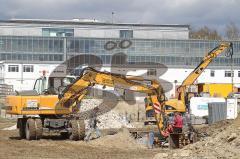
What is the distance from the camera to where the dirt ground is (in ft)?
65.2

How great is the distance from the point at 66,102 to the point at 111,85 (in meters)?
2.29

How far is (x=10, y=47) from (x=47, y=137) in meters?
65.3

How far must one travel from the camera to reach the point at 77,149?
22.1m

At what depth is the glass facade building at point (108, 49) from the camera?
9119 centimetres

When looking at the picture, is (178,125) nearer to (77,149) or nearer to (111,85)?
(111,85)

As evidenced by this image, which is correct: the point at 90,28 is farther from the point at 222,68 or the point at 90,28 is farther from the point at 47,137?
the point at 47,137

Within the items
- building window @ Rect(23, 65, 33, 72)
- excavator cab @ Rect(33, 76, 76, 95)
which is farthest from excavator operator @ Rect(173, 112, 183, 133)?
building window @ Rect(23, 65, 33, 72)

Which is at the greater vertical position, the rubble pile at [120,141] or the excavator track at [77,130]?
the excavator track at [77,130]

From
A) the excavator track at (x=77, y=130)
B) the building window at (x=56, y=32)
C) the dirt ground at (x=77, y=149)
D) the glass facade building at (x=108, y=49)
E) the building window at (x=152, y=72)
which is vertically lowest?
the dirt ground at (x=77, y=149)

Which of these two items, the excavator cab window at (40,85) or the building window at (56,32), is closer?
the excavator cab window at (40,85)

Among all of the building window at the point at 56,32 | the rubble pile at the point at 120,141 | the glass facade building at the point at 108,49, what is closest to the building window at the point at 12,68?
the glass facade building at the point at 108,49

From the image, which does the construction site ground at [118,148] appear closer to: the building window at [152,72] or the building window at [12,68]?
the building window at [152,72]

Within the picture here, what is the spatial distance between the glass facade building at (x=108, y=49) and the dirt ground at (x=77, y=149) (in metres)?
65.1

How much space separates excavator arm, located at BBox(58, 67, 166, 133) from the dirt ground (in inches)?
70.2
